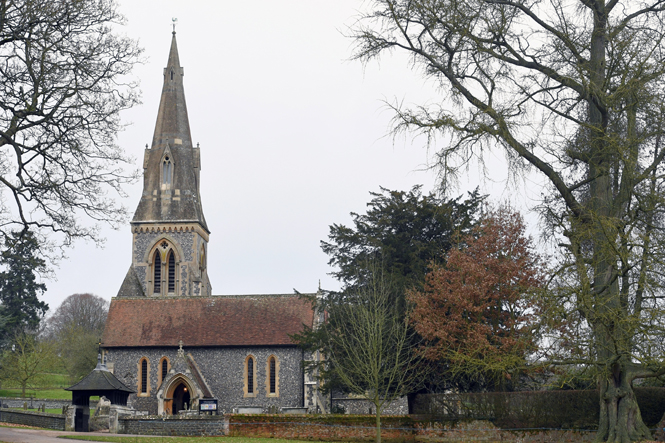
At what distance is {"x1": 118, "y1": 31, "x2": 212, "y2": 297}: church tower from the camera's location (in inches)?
2020

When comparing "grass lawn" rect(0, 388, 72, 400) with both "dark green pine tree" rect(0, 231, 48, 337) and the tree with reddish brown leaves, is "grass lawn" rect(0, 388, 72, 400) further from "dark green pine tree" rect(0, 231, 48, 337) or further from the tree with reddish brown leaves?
the tree with reddish brown leaves

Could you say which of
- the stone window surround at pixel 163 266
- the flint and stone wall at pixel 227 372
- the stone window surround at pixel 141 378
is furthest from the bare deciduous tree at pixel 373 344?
the stone window surround at pixel 163 266

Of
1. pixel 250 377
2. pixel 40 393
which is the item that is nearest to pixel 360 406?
pixel 250 377

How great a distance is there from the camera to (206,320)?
42.6m

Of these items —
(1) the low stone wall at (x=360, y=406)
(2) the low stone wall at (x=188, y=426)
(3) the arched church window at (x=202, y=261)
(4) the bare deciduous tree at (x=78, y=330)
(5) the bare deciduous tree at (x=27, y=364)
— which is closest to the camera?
(2) the low stone wall at (x=188, y=426)

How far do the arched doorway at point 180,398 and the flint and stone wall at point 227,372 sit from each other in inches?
43.8

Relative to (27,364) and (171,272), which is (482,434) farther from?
(27,364)

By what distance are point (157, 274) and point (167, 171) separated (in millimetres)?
8206

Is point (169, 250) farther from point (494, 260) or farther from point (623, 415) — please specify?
point (623, 415)

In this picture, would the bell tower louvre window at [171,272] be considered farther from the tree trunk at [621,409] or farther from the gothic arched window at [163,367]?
the tree trunk at [621,409]

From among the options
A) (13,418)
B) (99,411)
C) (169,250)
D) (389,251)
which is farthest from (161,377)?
(389,251)

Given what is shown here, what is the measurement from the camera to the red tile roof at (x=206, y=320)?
4091 cm

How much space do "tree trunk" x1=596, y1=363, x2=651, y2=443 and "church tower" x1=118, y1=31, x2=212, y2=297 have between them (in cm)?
3729

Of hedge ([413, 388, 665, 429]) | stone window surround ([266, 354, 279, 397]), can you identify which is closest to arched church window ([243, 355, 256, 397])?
stone window surround ([266, 354, 279, 397])
